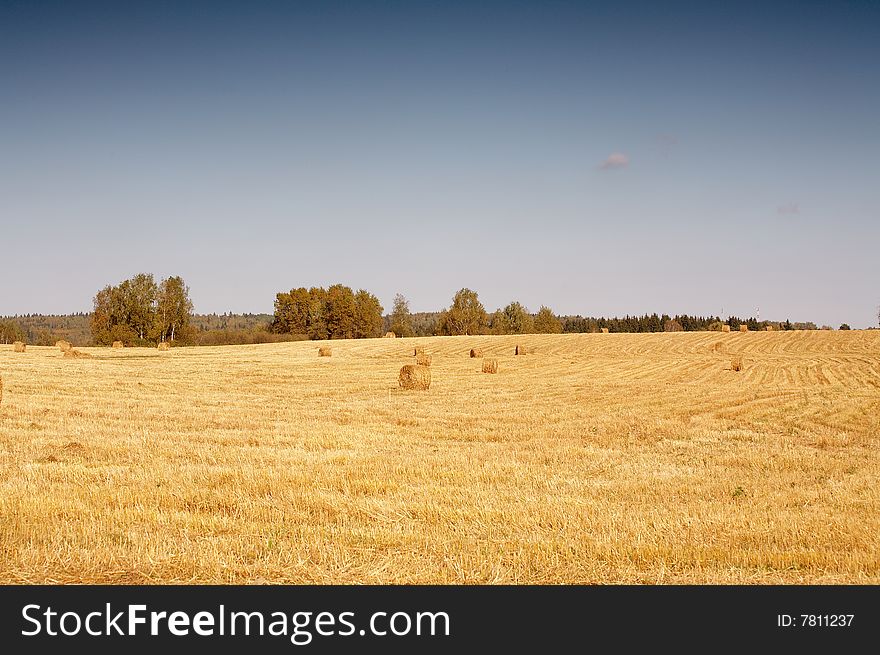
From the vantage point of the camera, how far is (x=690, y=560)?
7.07 m

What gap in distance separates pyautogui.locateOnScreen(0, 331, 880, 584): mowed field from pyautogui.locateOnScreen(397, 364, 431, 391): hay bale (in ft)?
12.3

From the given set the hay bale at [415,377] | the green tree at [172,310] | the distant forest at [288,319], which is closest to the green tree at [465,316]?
the distant forest at [288,319]

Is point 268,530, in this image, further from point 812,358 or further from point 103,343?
point 103,343

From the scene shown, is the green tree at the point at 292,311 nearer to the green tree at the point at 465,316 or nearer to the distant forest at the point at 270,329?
the distant forest at the point at 270,329

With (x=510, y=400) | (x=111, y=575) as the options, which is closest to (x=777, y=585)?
(x=111, y=575)

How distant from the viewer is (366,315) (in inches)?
4461

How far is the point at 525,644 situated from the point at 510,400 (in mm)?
18550

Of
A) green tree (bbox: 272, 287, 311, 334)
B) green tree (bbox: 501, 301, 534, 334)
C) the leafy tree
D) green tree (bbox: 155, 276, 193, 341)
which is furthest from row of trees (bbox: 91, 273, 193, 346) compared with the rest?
green tree (bbox: 501, 301, 534, 334)

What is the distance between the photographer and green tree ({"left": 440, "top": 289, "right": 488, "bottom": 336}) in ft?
432

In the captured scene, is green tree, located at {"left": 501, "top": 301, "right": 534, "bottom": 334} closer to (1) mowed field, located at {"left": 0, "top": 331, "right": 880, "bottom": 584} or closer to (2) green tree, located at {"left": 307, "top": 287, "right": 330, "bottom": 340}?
(2) green tree, located at {"left": 307, "top": 287, "right": 330, "bottom": 340}

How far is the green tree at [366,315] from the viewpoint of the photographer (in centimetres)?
11286

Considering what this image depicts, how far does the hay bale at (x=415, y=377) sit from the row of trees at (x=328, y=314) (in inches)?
3325

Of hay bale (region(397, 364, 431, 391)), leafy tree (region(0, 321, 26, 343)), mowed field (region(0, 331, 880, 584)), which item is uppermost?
leafy tree (region(0, 321, 26, 343))

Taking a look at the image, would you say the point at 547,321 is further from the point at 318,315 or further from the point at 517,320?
the point at 318,315
